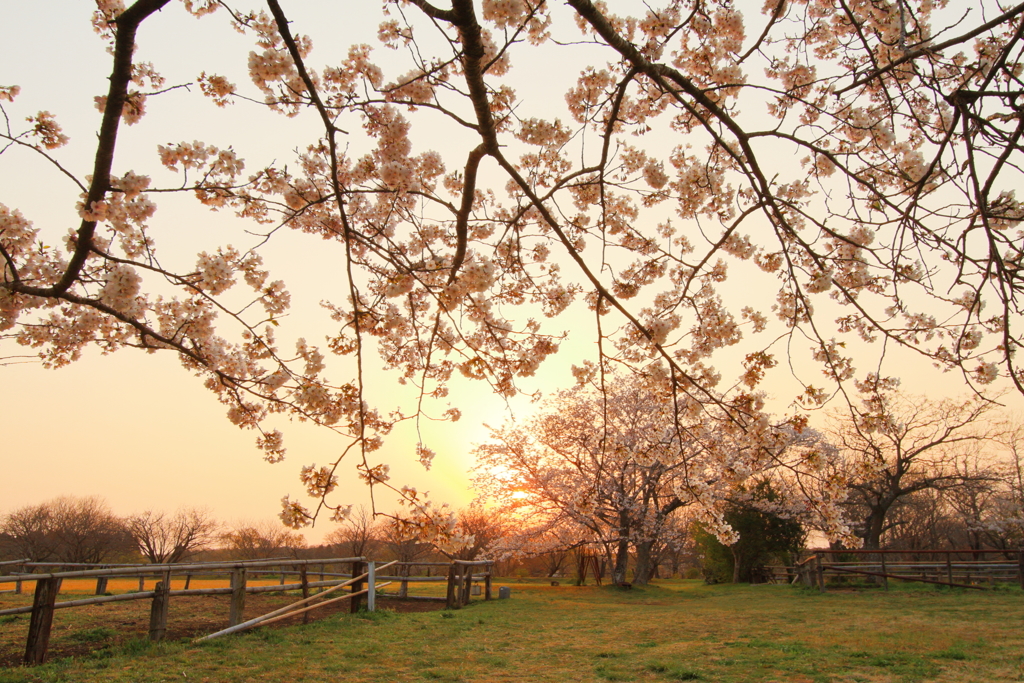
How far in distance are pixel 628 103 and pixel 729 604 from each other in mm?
9992

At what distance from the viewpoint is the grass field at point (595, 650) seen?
14.1 ft

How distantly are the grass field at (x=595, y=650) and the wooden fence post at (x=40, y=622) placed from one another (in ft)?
0.54

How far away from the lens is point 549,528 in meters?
18.2

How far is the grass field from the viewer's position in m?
4.29

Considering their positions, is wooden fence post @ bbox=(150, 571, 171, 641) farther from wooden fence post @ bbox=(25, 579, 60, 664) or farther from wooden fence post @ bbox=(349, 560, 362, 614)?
wooden fence post @ bbox=(349, 560, 362, 614)

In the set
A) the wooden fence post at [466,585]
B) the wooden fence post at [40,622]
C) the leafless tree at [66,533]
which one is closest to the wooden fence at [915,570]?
the wooden fence post at [466,585]

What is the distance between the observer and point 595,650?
5.53m

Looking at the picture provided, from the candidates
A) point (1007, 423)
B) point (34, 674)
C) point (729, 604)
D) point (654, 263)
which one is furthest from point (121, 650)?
point (1007, 423)

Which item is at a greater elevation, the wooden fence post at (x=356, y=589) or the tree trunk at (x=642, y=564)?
the wooden fence post at (x=356, y=589)

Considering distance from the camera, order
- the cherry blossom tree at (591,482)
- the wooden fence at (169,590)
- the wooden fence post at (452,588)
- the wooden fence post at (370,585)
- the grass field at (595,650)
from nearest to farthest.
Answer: the grass field at (595,650) < the wooden fence at (169,590) < the wooden fence post at (370,585) < the wooden fence post at (452,588) < the cherry blossom tree at (591,482)

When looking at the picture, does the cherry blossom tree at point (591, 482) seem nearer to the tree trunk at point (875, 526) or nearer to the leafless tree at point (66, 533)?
the tree trunk at point (875, 526)

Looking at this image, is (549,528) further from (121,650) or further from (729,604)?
(121,650)

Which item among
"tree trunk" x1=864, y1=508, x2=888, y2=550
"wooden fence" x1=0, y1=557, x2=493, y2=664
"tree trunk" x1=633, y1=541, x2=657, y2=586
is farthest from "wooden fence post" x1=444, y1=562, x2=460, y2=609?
"tree trunk" x1=864, y1=508, x2=888, y2=550

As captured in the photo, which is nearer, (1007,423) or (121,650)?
(121,650)
